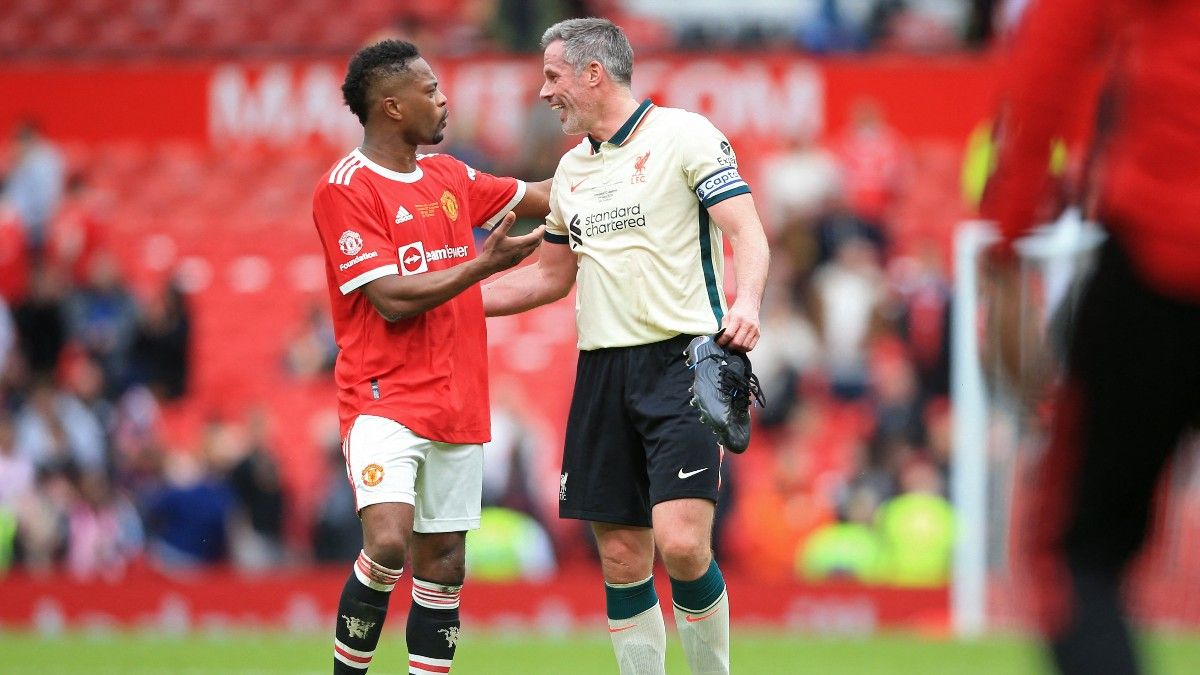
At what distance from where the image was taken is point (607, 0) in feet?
65.0

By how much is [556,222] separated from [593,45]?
2.19 feet

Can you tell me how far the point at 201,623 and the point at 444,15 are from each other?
935cm

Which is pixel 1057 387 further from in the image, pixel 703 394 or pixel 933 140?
pixel 933 140

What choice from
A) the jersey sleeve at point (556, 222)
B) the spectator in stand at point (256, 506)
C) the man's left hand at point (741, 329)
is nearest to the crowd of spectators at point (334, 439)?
the spectator in stand at point (256, 506)

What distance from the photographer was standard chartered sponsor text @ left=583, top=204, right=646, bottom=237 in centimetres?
602

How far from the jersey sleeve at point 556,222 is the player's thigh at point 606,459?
469mm

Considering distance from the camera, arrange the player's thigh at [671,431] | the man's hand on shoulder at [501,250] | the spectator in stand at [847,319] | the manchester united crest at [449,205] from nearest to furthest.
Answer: the man's hand on shoulder at [501,250] → the player's thigh at [671,431] → the manchester united crest at [449,205] → the spectator in stand at [847,319]


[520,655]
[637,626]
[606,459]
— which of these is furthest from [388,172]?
[520,655]

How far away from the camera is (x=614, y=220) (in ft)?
19.9

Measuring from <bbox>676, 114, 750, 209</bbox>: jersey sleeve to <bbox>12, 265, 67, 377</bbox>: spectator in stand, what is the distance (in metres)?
10.8

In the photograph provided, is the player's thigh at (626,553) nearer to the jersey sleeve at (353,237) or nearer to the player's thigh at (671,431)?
the player's thigh at (671,431)

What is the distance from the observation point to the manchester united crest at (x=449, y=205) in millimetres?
6254

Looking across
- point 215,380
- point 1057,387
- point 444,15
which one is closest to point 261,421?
point 215,380

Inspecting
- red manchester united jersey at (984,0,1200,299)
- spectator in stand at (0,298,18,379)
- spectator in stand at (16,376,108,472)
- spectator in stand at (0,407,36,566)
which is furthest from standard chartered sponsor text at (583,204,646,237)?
spectator in stand at (0,298,18,379)
